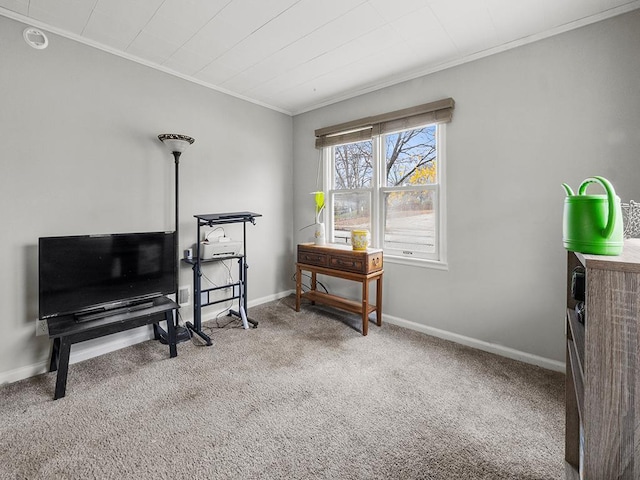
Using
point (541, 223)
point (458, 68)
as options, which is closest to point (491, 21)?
point (458, 68)

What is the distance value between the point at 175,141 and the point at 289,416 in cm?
239

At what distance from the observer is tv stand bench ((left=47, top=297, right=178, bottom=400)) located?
1978mm

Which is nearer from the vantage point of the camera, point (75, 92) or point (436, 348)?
point (75, 92)

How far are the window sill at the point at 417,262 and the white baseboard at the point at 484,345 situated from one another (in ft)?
1.96

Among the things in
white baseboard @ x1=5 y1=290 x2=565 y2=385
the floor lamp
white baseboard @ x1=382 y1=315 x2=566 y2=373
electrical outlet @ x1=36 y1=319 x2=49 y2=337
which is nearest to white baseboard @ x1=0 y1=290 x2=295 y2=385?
white baseboard @ x1=5 y1=290 x2=565 y2=385

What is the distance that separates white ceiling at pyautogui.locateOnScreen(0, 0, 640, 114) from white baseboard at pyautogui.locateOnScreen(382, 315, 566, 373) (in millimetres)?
2458

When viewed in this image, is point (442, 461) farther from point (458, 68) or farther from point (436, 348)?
point (458, 68)

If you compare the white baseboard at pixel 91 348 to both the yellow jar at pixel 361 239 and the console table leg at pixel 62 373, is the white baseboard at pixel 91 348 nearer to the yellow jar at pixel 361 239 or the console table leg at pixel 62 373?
the console table leg at pixel 62 373

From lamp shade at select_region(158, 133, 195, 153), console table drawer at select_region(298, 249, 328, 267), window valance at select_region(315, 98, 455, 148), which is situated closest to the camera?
lamp shade at select_region(158, 133, 195, 153)

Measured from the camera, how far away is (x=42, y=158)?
226 centimetres

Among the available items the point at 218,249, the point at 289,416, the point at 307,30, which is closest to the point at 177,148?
the point at 218,249

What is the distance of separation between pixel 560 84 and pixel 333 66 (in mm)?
1824

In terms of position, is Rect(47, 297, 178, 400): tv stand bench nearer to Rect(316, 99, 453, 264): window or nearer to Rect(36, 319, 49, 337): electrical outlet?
Rect(36, 319, 49, 337): electrical outlet

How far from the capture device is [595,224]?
915 mm
